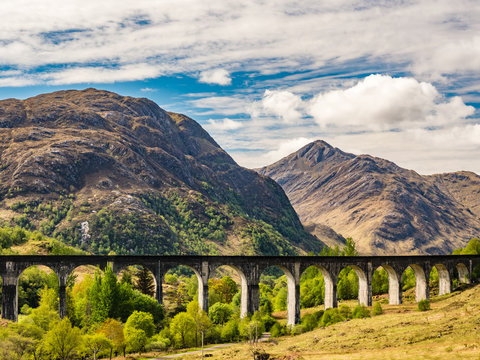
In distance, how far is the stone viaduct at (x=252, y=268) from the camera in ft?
265

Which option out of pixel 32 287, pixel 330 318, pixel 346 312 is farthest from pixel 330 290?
pixel 32 287

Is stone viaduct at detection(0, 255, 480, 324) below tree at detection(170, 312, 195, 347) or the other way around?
the other way around

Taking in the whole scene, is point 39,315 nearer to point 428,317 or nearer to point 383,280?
point 428,317

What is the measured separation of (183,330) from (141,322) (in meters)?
7.04

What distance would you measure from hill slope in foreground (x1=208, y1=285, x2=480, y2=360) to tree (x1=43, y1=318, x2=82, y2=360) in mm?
19060

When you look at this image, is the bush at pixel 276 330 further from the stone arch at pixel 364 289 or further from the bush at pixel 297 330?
the stone arch at pixel 364 289

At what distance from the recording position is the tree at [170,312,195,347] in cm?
8025

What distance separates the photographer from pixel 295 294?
94.8 meters

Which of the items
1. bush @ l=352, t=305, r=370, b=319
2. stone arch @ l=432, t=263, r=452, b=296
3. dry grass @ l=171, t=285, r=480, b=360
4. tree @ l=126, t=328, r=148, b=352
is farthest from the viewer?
stone arch @ l=432, t=263, r=452, b=296

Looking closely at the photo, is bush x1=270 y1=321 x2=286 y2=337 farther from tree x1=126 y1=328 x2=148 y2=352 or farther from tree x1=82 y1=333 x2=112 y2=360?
tree x1=82 y1=333 x2=112 y2=360

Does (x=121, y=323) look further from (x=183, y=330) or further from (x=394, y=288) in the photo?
(x=394, y=288)

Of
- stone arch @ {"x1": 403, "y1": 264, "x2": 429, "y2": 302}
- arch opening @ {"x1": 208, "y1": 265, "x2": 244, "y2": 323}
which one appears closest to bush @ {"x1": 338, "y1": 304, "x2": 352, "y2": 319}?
arch opening @ {"x1": 208, "y1": 265, "x2": 244, "y2": 323}

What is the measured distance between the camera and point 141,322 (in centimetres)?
7812

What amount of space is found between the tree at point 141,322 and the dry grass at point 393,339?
1314cm
